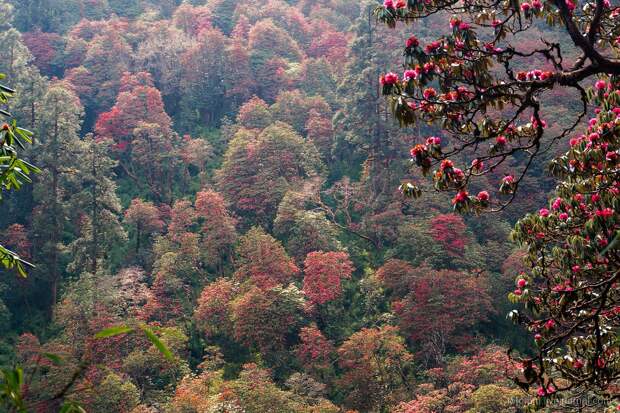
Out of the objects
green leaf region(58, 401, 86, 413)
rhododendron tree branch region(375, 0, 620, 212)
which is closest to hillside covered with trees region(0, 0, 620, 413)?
rhododendron tree branch region(375, 0, 620, 212)

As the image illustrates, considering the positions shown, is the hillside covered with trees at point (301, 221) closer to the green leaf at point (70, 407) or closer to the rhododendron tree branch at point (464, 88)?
the rhododendron tree branch at point (464, 88)

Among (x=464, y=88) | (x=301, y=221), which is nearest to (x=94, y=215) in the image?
(x=301, y=221)

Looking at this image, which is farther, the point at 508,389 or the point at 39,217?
the point at 39,217

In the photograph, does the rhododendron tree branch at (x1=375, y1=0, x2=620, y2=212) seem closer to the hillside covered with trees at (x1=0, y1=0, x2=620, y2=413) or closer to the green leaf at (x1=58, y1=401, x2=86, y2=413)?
the hillside covered with trees at (x1=0, y1=0, x2=620, y2=413)

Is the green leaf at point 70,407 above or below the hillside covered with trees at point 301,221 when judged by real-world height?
above

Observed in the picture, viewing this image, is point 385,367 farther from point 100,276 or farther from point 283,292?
point 100,276

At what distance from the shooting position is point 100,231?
17.5 meters

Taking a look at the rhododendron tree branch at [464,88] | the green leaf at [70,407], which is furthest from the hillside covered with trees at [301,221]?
the green leaf at [70,407]

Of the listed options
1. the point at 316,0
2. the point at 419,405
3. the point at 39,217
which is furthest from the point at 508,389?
the point at 316,0

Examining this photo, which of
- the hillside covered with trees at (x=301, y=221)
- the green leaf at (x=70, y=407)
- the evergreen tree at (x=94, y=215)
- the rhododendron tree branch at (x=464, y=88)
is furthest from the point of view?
the evergreen tree at (x=94, y=215)

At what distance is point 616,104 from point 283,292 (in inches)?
442

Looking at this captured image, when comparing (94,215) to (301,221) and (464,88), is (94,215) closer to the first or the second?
(301,221)

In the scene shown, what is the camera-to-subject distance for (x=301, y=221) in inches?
683

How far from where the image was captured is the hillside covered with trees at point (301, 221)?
4465 millimetres
